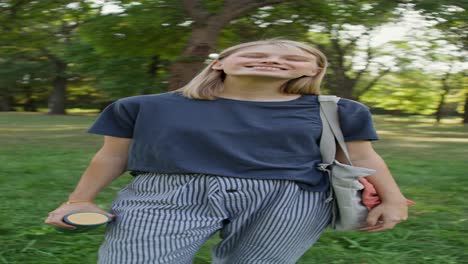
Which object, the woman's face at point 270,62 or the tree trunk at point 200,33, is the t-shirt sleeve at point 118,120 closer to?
the woman's face at point 270,62

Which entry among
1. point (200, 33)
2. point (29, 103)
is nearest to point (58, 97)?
point (29, 103)

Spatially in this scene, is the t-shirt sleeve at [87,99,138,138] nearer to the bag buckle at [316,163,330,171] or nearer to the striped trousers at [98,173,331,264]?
the striped trousers at [98,173,331,264]

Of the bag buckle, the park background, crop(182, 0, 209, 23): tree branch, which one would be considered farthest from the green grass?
crop(182, 0, 209, 23): tree branch

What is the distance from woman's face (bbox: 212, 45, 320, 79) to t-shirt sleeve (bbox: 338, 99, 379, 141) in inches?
6.2

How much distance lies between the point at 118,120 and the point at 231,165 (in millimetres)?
372

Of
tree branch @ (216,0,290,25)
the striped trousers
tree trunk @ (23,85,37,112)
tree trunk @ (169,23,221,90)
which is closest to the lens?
the striped trousers

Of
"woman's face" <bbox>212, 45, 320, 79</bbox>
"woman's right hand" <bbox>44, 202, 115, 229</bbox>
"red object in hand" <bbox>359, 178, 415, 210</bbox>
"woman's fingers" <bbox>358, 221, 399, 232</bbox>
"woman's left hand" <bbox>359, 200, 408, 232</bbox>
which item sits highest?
"woman's face" <bbox>212, 45, 320, 79</bbox>

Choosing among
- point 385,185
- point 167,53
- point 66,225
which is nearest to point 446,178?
point 167,53

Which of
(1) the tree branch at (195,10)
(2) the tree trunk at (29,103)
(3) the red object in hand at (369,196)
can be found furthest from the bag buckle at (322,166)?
(2) the tree trunk at (29,103)

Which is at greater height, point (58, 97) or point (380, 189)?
point (380, 189)

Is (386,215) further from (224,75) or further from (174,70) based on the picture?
(174,70)

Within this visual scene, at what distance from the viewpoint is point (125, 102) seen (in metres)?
1.91

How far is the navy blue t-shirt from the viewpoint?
5.91ft

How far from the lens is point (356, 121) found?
1937 mm
